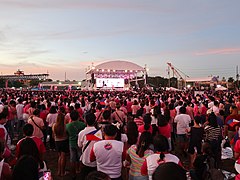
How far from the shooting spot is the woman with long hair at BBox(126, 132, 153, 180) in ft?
12.2

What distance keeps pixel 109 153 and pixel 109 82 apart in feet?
134

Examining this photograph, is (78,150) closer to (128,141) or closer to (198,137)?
(128,141)

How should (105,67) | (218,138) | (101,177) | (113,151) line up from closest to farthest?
(101,177) → (113,151) → (218,138) → (105,67)

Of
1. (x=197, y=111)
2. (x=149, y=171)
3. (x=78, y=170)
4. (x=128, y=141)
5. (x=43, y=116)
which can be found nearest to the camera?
(x=149, y=171)

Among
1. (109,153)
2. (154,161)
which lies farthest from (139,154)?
(154,161)

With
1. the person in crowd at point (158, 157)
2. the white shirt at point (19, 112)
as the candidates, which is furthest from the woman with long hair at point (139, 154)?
the white shirt at point (19, 112)

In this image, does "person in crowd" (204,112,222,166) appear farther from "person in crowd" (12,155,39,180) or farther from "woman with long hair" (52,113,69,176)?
"person in crowd" (12,155,39,180)

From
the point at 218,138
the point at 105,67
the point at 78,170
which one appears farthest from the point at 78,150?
the point at 105,67

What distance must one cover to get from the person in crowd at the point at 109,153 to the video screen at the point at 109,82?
132 feet

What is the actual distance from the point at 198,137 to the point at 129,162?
275 centimetres

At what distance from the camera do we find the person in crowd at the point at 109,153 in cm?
359

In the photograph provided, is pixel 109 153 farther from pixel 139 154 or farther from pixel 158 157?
pixel 158 157

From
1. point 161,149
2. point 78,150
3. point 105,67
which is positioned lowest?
point 78,150

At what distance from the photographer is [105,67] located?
4675 cm
